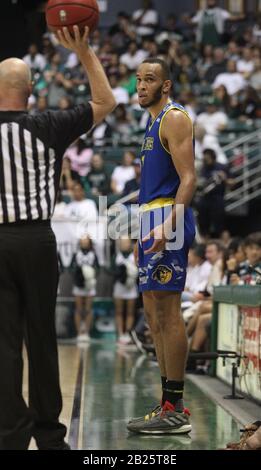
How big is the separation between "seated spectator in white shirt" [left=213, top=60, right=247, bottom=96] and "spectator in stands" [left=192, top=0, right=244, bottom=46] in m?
2.52

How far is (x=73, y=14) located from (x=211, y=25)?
18004 millimetres

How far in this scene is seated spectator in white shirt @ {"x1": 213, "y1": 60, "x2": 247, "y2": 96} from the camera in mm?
19812

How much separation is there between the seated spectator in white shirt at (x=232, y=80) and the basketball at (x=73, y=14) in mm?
14867

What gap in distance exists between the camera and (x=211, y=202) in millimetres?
15664

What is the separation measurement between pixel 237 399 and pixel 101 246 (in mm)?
7374

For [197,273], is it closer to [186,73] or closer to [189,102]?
[189,102]

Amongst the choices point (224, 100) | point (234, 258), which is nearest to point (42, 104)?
point (224, 100)

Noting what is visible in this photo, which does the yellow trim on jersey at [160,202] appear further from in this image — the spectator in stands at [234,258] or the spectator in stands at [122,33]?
the spectator in stands at [122,33]

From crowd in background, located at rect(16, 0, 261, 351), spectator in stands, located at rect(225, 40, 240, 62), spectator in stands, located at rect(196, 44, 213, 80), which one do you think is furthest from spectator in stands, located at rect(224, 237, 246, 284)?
spectator in stands, located at rect(225, 40, 240, 62)

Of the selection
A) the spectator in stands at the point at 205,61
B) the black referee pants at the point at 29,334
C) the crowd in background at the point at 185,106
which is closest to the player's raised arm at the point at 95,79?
the black referee pants at the point at 29,334

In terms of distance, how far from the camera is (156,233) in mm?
5816
